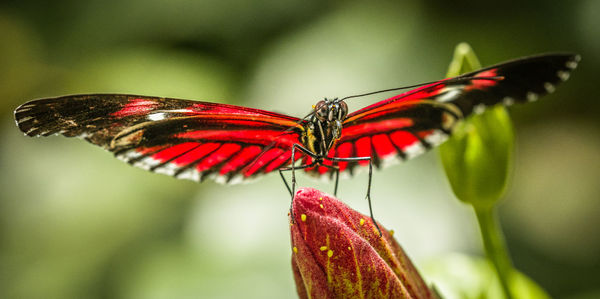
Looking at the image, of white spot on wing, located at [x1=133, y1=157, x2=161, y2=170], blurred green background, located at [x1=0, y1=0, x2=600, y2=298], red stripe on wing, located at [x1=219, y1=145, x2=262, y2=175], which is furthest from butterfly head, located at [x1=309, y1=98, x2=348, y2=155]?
blurred green background, located at [x1=0, y1=0, x2=600, y2=298]

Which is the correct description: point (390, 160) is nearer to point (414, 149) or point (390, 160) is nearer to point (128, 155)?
point (414, 149)

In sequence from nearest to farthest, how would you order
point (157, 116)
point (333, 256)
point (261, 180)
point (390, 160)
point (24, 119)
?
point (333, 256) < point (24, 119) < point (157, 116) < point (390, 160) < point (261, 180)

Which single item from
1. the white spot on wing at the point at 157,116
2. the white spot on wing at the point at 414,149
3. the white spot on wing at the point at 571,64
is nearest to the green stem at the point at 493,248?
the white spot on wing at the point at 414,149

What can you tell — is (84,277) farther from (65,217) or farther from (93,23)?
(93,23)

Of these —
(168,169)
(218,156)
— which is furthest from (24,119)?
(218,156)

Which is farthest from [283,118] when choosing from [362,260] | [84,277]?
[84,277]

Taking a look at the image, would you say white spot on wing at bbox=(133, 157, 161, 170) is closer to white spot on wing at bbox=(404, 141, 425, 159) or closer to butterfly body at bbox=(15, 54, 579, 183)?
butterfly body at bbox=(15, 54, 579, 183)
